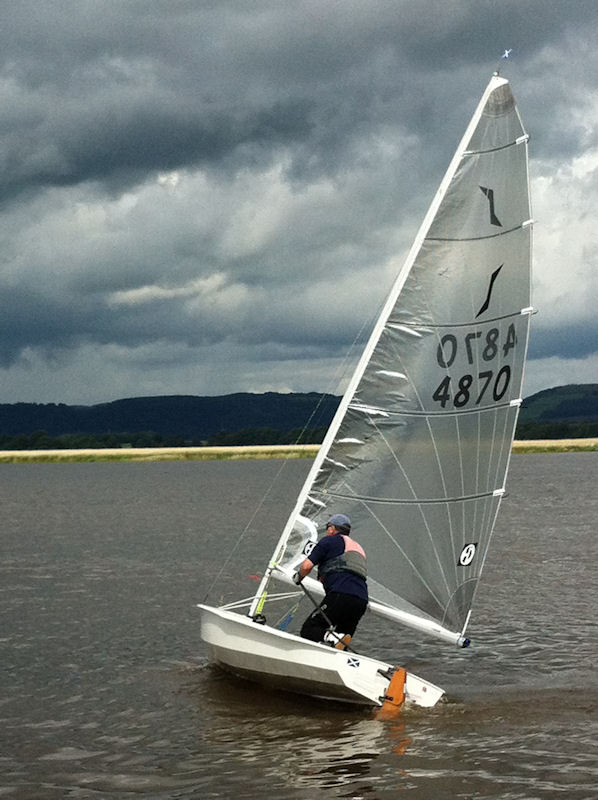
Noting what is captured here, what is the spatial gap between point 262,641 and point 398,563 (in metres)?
2.51

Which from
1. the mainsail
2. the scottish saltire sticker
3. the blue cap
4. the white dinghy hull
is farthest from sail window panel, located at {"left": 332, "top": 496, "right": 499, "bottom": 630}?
the white dinghy hull

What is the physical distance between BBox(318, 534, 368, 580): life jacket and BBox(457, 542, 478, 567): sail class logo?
2.03 m

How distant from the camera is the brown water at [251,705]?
1352 centimetres

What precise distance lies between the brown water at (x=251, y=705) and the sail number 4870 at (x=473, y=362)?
4.71m

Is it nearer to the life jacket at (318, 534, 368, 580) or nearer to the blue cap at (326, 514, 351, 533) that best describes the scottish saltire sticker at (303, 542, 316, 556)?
the life jacket at (318, 534, 368, 580)

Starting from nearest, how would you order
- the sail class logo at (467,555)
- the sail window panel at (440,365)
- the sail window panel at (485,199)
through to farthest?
the sail window panel at (485,199) → the sail window panel at (440,365) → the sail class logo at (467,555)

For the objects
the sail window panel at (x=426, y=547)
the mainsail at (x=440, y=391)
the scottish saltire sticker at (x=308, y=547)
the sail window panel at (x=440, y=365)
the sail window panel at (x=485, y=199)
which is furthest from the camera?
the sail window panel at (x=426, y=547)

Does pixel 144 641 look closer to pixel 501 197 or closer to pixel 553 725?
pixel 553 725

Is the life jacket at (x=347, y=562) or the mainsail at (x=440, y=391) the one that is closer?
the life jacket at (x=347, y=562)

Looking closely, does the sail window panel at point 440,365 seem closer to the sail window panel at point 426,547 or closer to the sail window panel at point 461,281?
the sail window panel at point 461,281

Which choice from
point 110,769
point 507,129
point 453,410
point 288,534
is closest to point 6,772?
point 110,769

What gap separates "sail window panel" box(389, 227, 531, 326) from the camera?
1662 cm

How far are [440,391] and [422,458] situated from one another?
108 centimetres

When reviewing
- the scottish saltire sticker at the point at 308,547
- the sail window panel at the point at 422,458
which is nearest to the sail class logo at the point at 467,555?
the sail window panel at the point at 422,458
